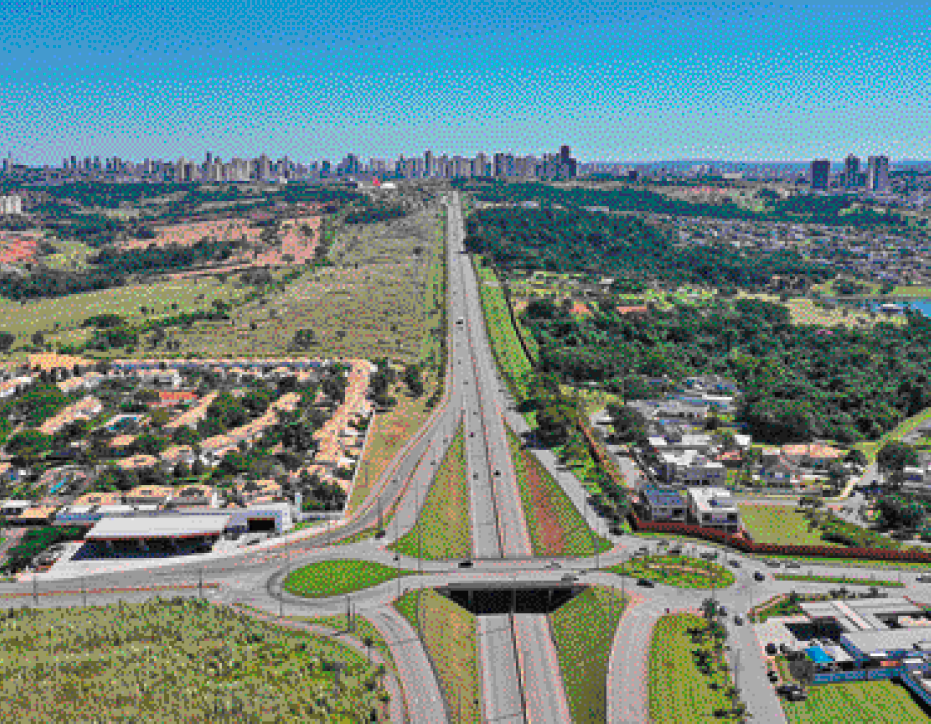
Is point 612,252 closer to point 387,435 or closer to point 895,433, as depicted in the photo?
point 895,433

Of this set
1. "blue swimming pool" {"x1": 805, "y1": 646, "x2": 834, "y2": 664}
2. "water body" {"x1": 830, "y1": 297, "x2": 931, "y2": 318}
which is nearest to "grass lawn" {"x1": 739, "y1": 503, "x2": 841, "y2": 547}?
"blue swimming pool" {"x1": 805, "y1": 646, "x2": 834, "y2": 664}

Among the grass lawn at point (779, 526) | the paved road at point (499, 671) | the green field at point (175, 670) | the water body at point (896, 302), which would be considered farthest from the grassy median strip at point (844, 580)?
the water body at point (896, 302)

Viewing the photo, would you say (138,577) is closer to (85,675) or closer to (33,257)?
(85,675)

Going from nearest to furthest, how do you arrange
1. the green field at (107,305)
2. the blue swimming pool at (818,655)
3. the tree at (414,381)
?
the blue swimming pool at (818,655) → the tree at (414,381) → the green field at (107,305)

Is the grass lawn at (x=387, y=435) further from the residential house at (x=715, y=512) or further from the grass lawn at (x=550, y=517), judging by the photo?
the residential house at (x=715, y=512)

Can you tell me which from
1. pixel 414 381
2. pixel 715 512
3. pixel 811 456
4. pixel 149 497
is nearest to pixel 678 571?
pixel 715 512
